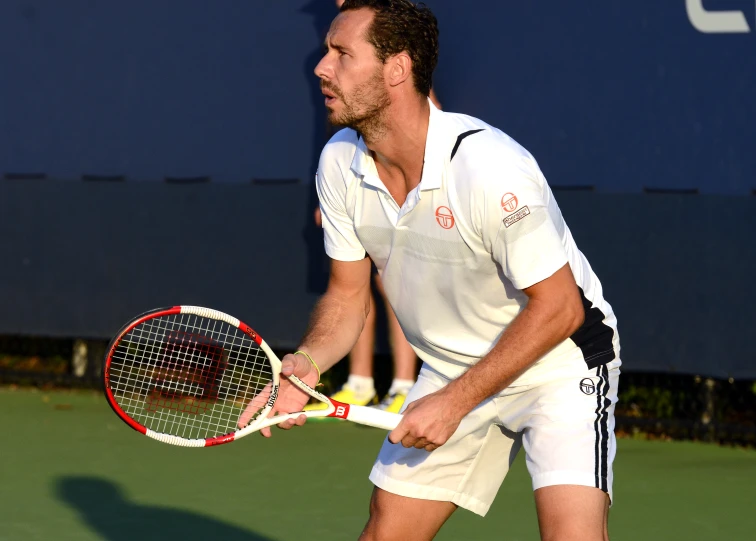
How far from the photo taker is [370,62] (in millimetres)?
2865

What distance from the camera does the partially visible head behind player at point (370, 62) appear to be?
286 centimetres

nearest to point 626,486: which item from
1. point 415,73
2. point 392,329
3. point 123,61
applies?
point 392,329

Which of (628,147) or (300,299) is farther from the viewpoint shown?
(300,299)

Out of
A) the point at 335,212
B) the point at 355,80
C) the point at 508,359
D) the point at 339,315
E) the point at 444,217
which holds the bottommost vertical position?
the point at 339,315

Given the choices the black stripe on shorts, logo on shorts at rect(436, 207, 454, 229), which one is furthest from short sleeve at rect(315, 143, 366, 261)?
the black stripe on shorts

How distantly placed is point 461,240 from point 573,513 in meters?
0.63

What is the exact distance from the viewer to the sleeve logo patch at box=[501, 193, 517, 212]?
269 cm

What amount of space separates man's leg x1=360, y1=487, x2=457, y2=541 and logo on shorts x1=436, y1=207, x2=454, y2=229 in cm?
67

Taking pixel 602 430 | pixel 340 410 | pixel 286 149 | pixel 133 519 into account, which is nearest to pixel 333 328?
pixel 340 410

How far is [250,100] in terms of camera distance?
6031 mm

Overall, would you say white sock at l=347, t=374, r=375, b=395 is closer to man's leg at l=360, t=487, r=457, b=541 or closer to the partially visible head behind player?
man's leg at l=360, t=487, r=457, b=541

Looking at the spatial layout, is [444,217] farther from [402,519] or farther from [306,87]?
[306,87]

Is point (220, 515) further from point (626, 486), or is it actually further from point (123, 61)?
point (123, 61)

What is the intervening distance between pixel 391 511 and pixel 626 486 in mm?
2088
